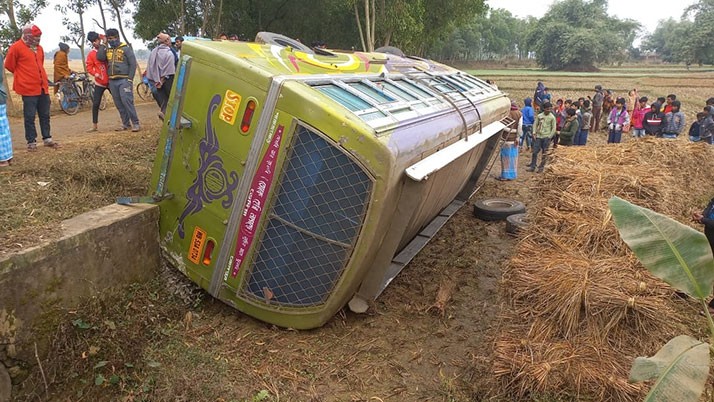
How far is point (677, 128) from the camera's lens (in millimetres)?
12031

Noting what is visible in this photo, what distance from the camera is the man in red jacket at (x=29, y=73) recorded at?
6.47 metres

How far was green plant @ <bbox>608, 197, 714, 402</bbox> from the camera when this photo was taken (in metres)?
2.34

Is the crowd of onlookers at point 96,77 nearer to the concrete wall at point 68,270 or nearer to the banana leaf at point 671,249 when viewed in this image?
the concrete wall at point 68,270

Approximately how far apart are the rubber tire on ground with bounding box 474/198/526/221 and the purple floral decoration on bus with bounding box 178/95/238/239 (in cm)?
504

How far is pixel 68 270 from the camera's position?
4055 millimetres

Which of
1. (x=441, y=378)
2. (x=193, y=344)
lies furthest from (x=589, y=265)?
(x=193, y=344)

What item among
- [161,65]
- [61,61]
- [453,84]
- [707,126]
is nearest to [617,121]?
[707,126]

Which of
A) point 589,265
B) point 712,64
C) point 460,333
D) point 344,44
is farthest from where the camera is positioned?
point 712,64

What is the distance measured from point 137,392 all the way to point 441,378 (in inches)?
95.9

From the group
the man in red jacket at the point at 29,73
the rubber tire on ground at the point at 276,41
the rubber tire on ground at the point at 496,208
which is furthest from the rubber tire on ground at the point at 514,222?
the man in red jacket at the point at 29,73

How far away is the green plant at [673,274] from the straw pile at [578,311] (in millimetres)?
737

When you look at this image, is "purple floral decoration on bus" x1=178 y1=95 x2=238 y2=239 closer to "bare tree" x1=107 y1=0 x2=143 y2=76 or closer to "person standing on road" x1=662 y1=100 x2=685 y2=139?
"person standing on road" x1=662 y1=100 x2=685 y2=139

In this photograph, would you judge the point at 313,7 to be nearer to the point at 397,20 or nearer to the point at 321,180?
the point at 397,20

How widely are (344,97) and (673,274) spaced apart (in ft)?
9.35
